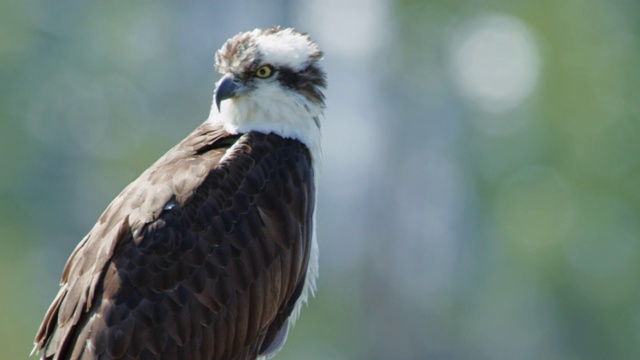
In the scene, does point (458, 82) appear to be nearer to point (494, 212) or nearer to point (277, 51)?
point (494, 212)

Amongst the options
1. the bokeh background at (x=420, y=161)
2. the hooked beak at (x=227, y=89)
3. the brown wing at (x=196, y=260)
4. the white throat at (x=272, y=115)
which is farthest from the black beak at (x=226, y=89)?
the bokeh background at (x=420, y=161)

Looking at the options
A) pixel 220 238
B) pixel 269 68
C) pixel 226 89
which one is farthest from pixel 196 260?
pixel 269 68

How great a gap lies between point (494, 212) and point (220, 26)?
10.6 m

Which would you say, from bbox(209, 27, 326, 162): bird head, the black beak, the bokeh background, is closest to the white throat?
bbox(209, 27, 326, 162): bird head

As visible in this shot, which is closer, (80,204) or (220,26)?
(80,204)

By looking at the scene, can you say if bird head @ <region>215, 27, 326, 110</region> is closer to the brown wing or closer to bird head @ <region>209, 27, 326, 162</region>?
bird head @ <region>209, 27, 326, 162</region>

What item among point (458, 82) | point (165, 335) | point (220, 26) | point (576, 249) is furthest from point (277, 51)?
point (220, 26)

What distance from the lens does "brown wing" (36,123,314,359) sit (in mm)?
9609

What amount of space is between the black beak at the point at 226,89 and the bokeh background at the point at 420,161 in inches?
799

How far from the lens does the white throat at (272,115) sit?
10.7m

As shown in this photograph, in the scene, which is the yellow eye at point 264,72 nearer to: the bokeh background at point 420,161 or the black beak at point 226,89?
the black beak at point 226,89

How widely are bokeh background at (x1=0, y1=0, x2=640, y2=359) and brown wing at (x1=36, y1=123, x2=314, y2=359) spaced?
20440 millimetres

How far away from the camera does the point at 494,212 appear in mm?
35625

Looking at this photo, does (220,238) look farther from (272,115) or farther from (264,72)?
(264,72)
